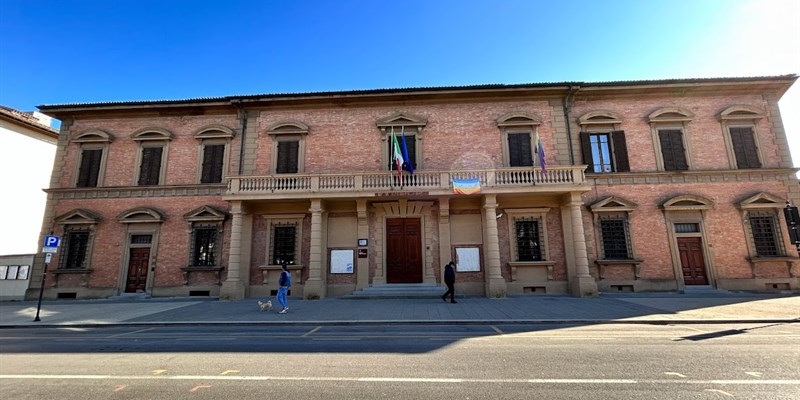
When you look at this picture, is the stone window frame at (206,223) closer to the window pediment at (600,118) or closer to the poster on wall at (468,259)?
the poster on wall at (468,259)

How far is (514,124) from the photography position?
58.7 feet

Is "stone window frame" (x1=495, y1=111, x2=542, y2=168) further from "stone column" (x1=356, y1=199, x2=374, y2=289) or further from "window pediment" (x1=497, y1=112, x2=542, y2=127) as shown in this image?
"stone column" (x1=356, y1=199, x2=374, y2=289)

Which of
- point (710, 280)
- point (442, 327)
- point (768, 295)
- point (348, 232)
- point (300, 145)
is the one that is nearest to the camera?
point (442, 327)

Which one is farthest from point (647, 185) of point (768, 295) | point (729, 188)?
point (768, 295)

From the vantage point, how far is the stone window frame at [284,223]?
17062mm

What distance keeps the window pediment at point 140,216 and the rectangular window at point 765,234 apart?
94.7ft

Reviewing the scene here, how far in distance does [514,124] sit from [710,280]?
11584mm

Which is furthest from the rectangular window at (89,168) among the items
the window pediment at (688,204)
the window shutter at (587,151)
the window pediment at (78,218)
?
the window pediment at (688,204)

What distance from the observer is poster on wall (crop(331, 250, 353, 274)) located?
660 inches

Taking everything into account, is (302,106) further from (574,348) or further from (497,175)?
(574,348)

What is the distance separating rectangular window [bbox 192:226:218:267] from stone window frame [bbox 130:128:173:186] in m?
4.06

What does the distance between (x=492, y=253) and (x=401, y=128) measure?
7.94 m

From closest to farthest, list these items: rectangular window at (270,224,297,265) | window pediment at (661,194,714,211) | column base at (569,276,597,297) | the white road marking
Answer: the white road marking < column base at (569,276,597,297) < window pediment at (661,194,714,211) < rectangular window at (270,224,297,265)

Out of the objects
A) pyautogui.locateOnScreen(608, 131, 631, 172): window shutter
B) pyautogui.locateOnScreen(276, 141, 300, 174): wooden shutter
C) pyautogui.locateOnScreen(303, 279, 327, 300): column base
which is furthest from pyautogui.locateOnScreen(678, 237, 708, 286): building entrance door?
pyautogui.locateOnScreen(276, 141, 300, 174): wooden shutter
